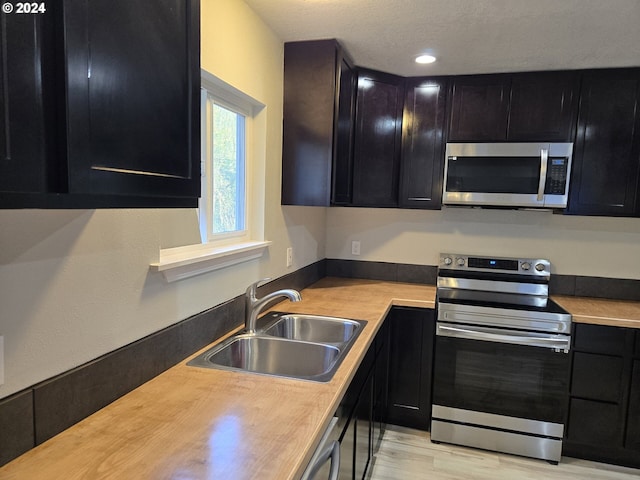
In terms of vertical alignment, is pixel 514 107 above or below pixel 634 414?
above

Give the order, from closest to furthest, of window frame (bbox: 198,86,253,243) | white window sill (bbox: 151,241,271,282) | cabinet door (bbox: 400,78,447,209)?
white window sill (bbox: 151,241,271,282), window frame (bbox: 198,86,253,243), cabinet door (bbox: 400,78,447,209)

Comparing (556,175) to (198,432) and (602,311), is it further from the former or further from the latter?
(198,432)

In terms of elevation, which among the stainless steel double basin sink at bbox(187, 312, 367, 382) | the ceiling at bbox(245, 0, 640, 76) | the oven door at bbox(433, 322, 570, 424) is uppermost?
the ceiling at bbox(245, 0, 640, 76)

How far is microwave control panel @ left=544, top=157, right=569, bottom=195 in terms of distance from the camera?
8.34 ft

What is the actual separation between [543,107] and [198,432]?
266cm

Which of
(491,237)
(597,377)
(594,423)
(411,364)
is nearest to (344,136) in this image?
(491,237)

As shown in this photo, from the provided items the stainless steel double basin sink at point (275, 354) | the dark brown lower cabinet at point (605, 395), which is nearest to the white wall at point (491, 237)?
the dark brown lower cabinet at point (605, 395)

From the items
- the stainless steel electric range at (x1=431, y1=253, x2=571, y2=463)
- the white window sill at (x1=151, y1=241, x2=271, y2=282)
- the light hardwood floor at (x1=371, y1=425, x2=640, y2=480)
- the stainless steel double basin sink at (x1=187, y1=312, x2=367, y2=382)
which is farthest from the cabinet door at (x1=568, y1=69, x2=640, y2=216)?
the white window sill at (x1=151, y1=241, x2=271, y2=282)

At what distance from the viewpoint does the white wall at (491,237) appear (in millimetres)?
2807

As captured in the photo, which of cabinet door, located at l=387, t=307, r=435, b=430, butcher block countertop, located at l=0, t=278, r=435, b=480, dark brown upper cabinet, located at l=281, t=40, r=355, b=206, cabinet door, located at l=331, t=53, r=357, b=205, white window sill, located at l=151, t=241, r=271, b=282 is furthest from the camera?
cabinet door, located at l=387, t=307, r=435, b=430

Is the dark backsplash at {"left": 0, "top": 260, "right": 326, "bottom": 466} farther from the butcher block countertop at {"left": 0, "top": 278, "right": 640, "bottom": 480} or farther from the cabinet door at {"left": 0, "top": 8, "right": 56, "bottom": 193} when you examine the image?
the cabinet door at {"left": 0, "top": 8, "right": 56, "bottom": 193}

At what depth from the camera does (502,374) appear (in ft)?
8.20

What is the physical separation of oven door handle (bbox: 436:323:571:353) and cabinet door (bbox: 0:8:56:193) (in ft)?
7.77

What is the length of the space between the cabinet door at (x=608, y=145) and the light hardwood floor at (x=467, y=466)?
1.52 metres
